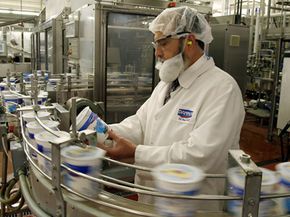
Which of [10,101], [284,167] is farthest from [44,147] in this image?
[10,101]

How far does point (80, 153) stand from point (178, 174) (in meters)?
0.27

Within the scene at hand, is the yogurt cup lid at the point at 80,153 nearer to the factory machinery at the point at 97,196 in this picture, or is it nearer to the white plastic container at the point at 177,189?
the factory machinery at the point at 97,196

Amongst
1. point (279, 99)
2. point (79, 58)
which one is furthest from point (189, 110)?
point (279, 99)

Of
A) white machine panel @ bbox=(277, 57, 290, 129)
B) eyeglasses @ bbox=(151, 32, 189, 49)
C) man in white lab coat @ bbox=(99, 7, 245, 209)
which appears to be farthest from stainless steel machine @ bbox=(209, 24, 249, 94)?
eyeglasses @ bbox=(151, 32, 189, 49)

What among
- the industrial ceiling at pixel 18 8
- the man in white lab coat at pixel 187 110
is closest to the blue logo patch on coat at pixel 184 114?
the man in white lab coat at pixel 187 110

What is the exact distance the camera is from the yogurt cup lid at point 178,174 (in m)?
0.66

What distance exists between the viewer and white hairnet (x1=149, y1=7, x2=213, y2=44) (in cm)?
122

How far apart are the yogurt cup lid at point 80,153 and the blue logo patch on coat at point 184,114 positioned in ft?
1.67

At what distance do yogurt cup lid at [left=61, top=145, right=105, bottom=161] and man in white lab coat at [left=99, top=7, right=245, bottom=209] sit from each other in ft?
0.99

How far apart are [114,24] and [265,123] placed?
383cm

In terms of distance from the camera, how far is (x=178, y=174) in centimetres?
70

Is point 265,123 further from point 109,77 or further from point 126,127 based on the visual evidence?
point 126,127

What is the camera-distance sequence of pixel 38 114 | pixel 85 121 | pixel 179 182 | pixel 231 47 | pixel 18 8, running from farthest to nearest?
pixel 18 8, pixel 231 47, pixel 38 114, pixel 85 121, pixel 179 182

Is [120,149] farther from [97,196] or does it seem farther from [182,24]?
[182,24]
